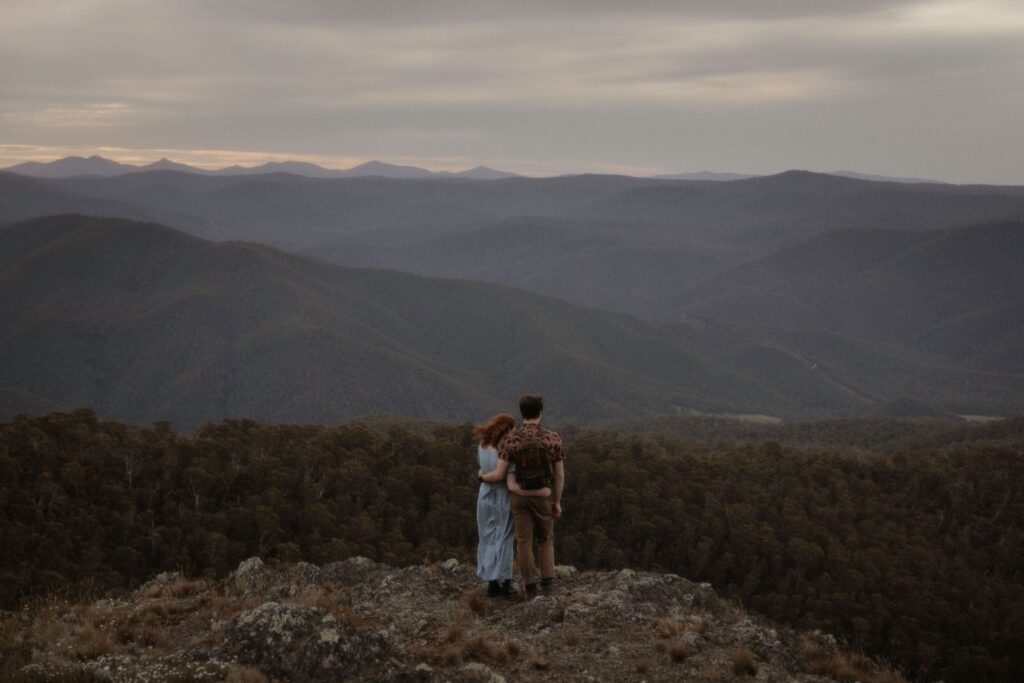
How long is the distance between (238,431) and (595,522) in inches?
993

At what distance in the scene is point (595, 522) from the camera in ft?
169

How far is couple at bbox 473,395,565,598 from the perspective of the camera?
41.8 ft

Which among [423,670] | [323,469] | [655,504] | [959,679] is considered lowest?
[959,679]

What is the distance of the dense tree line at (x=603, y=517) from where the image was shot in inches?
1395

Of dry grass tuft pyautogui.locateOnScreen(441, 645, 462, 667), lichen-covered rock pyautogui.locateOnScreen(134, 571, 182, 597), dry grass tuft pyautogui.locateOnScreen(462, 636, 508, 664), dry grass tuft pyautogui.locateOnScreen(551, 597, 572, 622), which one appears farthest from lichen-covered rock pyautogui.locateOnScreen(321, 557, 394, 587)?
dry grass tuft pyautogui.locateOnScreen(441, 645, 462, 667)

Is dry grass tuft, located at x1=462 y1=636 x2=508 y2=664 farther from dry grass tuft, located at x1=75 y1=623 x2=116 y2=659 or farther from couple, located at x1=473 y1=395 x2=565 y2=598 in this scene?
dry grass tuft, located at x1=75 y1=623 x2=116 y2=659

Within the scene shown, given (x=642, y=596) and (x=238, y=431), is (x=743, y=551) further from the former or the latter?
(x=642, y=596)

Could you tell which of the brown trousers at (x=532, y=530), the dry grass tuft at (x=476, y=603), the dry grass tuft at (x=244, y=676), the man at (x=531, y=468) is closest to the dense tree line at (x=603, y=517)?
the dry grass tuft at (x=476, y=603)

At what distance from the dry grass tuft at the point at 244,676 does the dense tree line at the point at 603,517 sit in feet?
61.3

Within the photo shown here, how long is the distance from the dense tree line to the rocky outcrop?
48.3 ft

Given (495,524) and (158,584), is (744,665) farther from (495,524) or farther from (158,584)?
(158,584)

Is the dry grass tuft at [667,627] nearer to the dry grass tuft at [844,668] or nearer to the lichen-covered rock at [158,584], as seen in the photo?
the dry grass tuft at [844,668]

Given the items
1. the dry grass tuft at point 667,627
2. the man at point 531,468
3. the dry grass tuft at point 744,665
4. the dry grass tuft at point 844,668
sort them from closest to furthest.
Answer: the dry grass tuft at point 744,665 < the man at point 531,468 < the dry grass tuft at point 844,668 < the dry grass tuft at point 667,627

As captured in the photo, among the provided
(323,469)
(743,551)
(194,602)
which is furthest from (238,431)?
(194,602)
